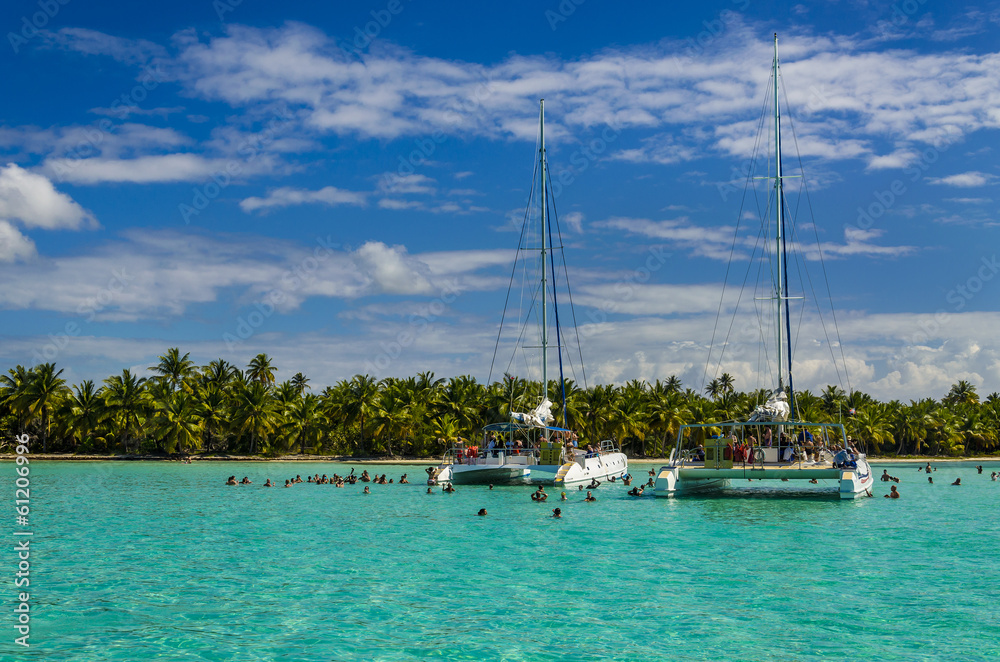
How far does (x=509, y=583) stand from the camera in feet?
59.8

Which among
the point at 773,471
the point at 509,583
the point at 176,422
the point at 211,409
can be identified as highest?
the point at 211,409

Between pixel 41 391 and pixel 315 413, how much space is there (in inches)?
1018

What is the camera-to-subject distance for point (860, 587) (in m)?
17.8

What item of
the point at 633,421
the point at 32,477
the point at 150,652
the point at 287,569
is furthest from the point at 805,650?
the point at 633,421

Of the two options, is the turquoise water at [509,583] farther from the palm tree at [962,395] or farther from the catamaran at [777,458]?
the palm tree at [962,395]

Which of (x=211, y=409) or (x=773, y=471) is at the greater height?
(x=211, y=409)

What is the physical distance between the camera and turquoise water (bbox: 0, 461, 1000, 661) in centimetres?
1335

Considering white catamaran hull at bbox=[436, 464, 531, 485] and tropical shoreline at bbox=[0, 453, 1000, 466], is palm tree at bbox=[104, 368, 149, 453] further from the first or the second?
white catamaran hull at bbox=[436, 464, 531, 485]

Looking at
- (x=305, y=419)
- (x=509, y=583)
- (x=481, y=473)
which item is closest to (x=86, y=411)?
(x=305, y=419)

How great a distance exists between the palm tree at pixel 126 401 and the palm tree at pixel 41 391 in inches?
175

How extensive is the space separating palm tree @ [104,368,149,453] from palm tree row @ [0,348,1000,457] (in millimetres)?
98

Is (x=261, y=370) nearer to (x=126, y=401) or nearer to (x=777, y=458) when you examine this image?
(x=126, y=401)

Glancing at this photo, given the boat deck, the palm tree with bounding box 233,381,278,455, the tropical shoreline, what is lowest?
the tropical shoreline

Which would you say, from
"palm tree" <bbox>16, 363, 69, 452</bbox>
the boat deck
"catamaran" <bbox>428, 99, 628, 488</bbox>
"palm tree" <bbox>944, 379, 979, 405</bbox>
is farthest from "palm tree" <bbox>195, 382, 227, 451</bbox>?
"palm tree" <bbox>944, 379, 979, 405</bbox>
